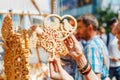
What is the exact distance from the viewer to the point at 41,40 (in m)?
3.04

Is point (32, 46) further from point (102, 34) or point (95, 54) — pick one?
point (102, 34)

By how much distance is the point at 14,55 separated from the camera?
2.74 meters

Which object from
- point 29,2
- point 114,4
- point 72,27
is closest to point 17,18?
point 29,2

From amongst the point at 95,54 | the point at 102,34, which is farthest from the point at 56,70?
the point at 102,34

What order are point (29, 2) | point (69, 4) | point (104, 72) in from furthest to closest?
point (69, 4)
point (104, 72)
point (29, 2)

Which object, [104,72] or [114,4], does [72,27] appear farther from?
[114,4]

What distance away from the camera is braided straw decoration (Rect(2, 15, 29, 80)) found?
266 cm

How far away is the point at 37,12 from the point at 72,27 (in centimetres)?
148

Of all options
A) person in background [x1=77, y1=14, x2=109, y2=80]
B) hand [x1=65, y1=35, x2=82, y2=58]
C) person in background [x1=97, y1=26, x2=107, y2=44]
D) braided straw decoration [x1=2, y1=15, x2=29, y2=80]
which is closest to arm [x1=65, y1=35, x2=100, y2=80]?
hand [x1=65, y1=35, x2=82, y2=58]

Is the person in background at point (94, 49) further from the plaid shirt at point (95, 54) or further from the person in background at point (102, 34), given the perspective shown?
the person in background at point (102, 34)

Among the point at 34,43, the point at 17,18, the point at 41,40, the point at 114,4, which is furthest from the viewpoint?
the point at 114,4

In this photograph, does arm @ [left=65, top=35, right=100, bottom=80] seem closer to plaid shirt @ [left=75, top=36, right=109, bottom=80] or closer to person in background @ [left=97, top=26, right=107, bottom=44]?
plaid shirt @ [left=75, top=36, right=109, bottom=80]

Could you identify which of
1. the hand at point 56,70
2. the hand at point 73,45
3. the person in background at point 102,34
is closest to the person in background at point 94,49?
the hand at point 73,45

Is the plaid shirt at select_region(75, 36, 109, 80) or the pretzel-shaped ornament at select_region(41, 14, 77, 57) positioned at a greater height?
the pretzel-shaped ornament at select_region(41, 14, 77, 57)
